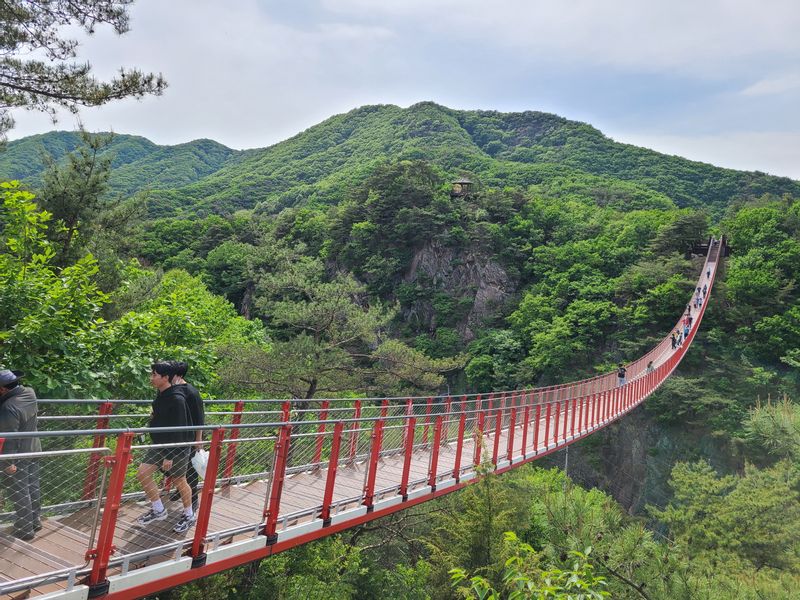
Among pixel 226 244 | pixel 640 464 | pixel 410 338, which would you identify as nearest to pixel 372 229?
→ pixel 410 338

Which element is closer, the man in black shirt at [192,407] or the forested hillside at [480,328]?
the man in black shirt at [192,407]

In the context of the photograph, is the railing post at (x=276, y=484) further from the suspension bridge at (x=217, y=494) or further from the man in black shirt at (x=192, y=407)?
the man in black shirt at (x=192, y=407)

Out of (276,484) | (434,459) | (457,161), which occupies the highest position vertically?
(457,161)

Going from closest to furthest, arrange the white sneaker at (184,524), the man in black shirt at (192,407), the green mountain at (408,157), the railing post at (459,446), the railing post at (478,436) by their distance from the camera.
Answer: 1. the white sneaker at (184,524)
2. the man in black shirt at (192,407)
3. the railing post at (459,446)
4. the railing post at (478,436)
5. the green mountain at (408,157)

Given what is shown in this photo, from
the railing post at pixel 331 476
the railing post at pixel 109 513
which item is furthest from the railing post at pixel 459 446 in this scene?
the railing post at pixel 109 513

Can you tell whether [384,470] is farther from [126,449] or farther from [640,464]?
[640,464]

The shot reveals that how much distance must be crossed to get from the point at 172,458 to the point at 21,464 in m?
0.77

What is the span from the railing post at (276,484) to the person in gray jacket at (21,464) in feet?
4.63

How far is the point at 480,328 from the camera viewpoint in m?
31.5

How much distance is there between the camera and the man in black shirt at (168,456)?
10.6 ft

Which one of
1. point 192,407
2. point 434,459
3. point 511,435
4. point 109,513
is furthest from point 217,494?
point 511,435

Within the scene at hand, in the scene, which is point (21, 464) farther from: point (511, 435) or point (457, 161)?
point (457, 161)

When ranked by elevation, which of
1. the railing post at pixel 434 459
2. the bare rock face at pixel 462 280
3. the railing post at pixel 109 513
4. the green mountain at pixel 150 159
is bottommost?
the railing post at pixel 434 459

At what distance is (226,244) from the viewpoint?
40.6 m
